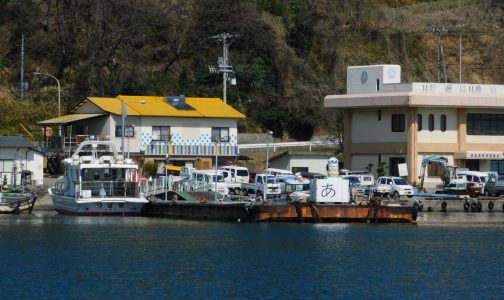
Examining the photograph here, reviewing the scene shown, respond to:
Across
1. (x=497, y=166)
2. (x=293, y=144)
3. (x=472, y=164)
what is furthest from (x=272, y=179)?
(x=497, y=166)

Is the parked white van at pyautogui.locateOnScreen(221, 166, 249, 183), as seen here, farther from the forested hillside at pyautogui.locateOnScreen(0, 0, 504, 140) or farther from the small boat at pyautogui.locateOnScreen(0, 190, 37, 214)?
the forested hillside at pyautogui.locateOnScreen(0, 0, 504, 140)

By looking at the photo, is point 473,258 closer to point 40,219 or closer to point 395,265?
point 395,265

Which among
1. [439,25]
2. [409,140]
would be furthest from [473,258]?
[439,25]

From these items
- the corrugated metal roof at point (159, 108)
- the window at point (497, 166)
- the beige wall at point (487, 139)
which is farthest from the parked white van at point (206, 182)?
the window at point (497, 166)

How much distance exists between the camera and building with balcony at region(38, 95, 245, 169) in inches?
3366

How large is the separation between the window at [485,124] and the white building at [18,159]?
30621 mm

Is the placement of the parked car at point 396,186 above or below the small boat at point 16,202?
above

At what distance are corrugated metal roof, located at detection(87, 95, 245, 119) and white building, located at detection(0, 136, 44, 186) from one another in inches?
273

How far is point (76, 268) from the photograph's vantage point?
47000 mm

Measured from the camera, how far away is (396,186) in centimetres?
7600

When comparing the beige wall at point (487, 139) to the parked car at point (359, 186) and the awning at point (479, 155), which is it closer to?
the awning at point (479, 155)

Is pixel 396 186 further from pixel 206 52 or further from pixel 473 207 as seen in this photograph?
pixel 206 52

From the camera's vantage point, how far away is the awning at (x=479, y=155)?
86.1m

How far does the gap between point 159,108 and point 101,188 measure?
16850 mm
